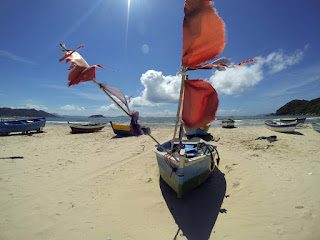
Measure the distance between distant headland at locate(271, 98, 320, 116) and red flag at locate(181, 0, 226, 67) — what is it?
98.6 meters

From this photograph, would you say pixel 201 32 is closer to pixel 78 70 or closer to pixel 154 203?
pixel 78 70

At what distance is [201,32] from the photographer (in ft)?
8.18

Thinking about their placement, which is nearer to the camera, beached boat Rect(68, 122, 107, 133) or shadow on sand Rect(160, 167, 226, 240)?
shadow on sand Rect(160, 167, 226, 240)

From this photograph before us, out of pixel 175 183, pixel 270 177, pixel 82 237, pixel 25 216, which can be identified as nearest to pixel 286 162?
pixel 270 177

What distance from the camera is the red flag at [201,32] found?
2394 millimetres

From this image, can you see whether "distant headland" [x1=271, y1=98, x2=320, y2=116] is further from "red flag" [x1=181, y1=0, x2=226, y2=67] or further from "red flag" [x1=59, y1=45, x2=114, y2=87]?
"red flag" [x1=59, y1=45, x2=114, y2=87]

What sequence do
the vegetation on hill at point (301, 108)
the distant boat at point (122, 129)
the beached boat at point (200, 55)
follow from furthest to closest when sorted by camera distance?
the vegetation on hill at point (301, 108)
the distant boat at point (122, 129)
the beached boat at point (200, 55)

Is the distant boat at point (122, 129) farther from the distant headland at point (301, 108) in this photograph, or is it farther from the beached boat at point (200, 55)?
the distant headland at point (301, 108)

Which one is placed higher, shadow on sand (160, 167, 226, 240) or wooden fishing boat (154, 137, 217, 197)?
wooden fishing boat (154, 137, 217, 197)

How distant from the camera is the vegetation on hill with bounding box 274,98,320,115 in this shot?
72.5m

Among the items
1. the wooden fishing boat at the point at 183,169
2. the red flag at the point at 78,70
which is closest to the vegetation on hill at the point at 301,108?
the wooden fishing boat at the point at 183,169

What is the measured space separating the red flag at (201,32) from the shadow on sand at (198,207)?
3880 mm

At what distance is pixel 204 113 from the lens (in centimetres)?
272

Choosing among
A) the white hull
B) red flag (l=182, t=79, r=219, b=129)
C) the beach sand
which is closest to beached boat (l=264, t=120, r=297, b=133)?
the white hull
